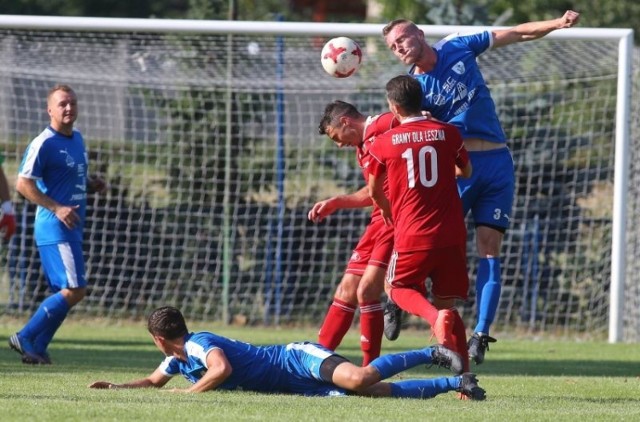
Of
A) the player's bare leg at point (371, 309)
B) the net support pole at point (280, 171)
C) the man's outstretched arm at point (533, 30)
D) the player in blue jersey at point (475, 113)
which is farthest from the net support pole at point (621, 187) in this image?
the player's bare leg at point (371, 309)

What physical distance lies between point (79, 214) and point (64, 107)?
3.07 ft

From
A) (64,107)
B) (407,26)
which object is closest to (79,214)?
(64,107)

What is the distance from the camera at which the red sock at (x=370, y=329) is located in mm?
8742

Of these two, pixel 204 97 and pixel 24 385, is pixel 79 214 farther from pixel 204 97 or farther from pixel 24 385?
pixel 204 97

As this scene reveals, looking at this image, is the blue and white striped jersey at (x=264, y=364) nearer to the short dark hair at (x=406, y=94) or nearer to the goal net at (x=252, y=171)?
the short dark hair at (x=406, y=94)

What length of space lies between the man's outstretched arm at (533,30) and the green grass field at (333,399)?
8.05ft

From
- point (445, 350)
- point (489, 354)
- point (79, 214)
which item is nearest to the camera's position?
point (445, 350)

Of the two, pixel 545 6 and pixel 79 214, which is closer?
pixel 79 214

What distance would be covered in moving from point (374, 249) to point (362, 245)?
0.28 metres

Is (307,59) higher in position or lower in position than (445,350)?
higher

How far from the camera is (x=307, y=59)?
15.2 m

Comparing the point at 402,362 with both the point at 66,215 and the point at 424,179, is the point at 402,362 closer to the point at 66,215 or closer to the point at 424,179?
the point at 424,179

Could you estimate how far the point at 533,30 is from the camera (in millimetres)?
8641

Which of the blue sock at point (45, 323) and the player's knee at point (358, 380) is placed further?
the blue sock at point (45, 323)
